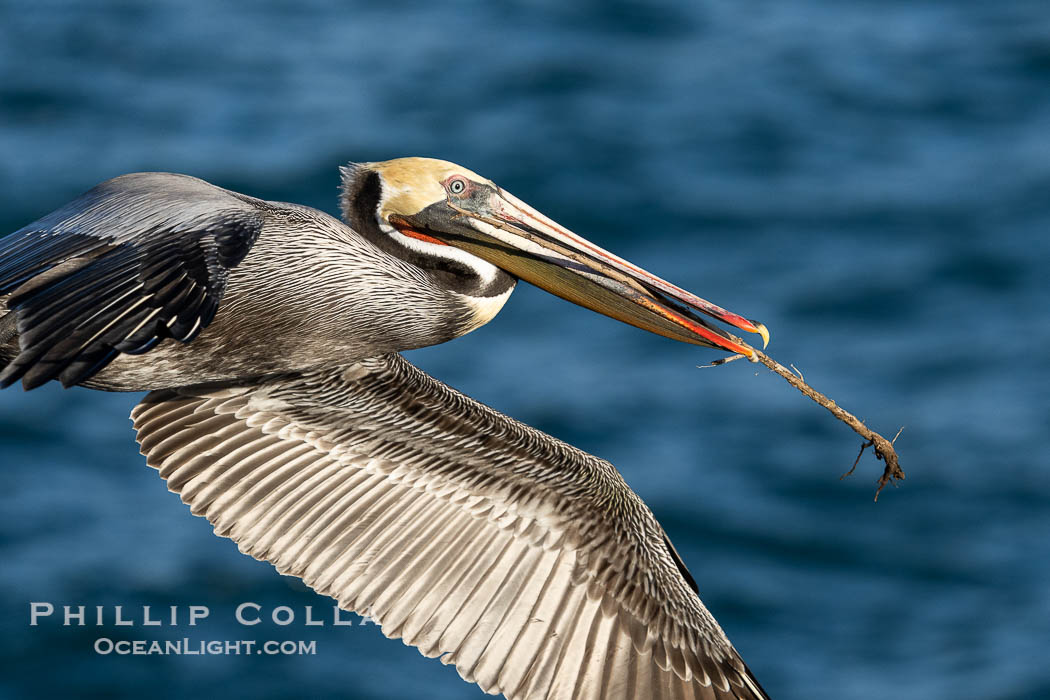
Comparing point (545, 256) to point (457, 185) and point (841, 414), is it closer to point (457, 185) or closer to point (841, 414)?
point (457, 185)

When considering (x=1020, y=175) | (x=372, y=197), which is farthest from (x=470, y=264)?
(x=1020, y=175)

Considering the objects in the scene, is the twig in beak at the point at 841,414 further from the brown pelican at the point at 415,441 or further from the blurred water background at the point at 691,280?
the blurred water background at the point at 691,280

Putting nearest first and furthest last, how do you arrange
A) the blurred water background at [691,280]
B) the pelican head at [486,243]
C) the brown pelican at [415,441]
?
the brown pelican at [415,441]
the pelican head at [486,243]
the blurred water background at [691,280]

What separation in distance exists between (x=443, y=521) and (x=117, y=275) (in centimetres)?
237

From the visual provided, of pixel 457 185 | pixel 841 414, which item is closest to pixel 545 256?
pixel 457 185

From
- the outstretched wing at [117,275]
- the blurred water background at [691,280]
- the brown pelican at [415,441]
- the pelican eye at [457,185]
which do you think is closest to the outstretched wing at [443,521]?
the brown pelican at [415,441]

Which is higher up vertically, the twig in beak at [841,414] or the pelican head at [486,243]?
the twig in beak at [841,414]

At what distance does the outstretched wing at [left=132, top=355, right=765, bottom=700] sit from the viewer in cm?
726

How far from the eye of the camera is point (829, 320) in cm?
1809

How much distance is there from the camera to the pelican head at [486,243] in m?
7.26

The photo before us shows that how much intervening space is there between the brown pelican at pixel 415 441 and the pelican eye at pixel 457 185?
0.5 inches

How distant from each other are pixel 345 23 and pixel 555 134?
4.01m

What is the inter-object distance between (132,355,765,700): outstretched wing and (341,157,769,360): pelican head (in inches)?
27.6

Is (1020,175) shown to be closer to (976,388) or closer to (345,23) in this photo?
(976,388)
